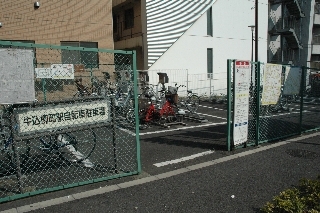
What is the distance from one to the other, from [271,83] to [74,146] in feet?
15.8

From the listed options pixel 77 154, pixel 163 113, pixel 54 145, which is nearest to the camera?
pixel 54 145

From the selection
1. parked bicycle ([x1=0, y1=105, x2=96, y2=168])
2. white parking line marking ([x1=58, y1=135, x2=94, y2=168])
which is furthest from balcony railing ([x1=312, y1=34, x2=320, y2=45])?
white parking line marking ([x1=58, y1=135, x2=94, y2=168])

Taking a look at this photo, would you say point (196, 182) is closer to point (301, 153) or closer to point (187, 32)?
point (301, 153)

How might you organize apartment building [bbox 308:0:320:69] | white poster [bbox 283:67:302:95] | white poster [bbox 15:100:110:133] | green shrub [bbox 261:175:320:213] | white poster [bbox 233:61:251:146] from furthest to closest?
apartment building [bbox 308:0:320:69] < white poster [bbox 283:67:302:95] < white poster [bbox 233:61:251:146] < white poster [bbox 15:100:110:133] < green shrub [bbox 261:175:320:213]

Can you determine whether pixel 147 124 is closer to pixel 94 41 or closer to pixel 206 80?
pixel 94 41

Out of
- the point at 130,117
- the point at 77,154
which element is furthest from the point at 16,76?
the point at 130,117

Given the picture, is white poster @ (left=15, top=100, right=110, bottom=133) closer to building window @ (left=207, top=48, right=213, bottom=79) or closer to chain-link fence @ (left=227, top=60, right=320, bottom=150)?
chain-link fence @ (left=227, top=60, right=320, bottom=150)

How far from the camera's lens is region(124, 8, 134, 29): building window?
19859 mm

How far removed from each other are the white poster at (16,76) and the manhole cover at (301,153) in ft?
17.4

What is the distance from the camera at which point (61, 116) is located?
3.80 meters

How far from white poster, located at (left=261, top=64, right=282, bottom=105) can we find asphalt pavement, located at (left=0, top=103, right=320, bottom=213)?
1.16 meters

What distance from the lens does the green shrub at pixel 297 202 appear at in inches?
Answer: 123

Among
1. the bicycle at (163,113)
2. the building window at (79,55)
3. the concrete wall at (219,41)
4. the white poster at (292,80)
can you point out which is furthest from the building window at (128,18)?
the white poster at (292,80)

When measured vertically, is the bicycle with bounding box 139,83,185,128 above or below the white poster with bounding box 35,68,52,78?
below
